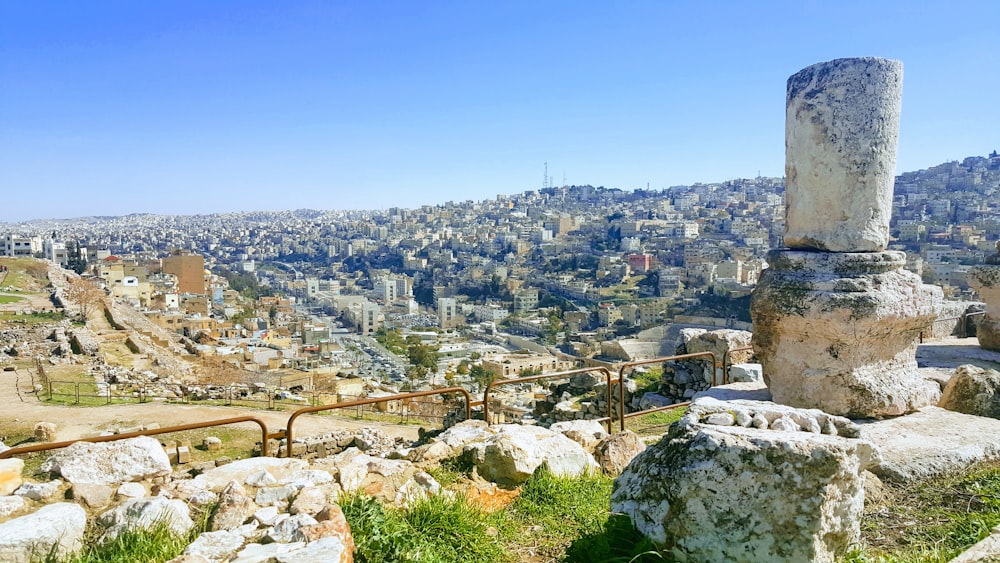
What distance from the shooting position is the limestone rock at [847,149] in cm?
489

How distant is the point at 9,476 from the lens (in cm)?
361

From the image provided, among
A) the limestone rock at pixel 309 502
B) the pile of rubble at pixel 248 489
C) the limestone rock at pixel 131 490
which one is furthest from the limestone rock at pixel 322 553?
the limestone rock at pixel 131 490

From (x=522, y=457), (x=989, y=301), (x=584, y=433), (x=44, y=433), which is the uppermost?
(x=989, y=301)

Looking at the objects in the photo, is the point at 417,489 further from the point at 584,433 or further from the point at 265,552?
the point at 584,433

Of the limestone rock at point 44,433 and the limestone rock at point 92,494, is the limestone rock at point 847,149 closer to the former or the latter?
the limestone rock at point 92,494

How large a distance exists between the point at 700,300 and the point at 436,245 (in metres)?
80.5

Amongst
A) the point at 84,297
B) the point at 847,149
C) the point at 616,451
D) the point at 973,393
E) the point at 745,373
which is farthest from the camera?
the point at 84,297

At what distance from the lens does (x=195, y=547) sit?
2746 millimetres

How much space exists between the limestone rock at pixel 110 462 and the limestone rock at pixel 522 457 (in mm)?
1967

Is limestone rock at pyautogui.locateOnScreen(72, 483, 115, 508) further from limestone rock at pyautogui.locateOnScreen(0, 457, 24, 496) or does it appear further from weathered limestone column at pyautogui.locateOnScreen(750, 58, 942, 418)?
weathered limestone column at pyautogui.locateOnScreen(750, 58, 942, 418)

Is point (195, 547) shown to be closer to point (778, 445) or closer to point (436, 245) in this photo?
point (778, 445)

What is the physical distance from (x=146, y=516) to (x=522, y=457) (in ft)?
7.17

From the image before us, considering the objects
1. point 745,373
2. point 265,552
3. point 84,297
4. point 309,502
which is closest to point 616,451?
point 309,502

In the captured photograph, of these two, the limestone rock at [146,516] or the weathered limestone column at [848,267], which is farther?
the weathered limestone column at [848,267]
